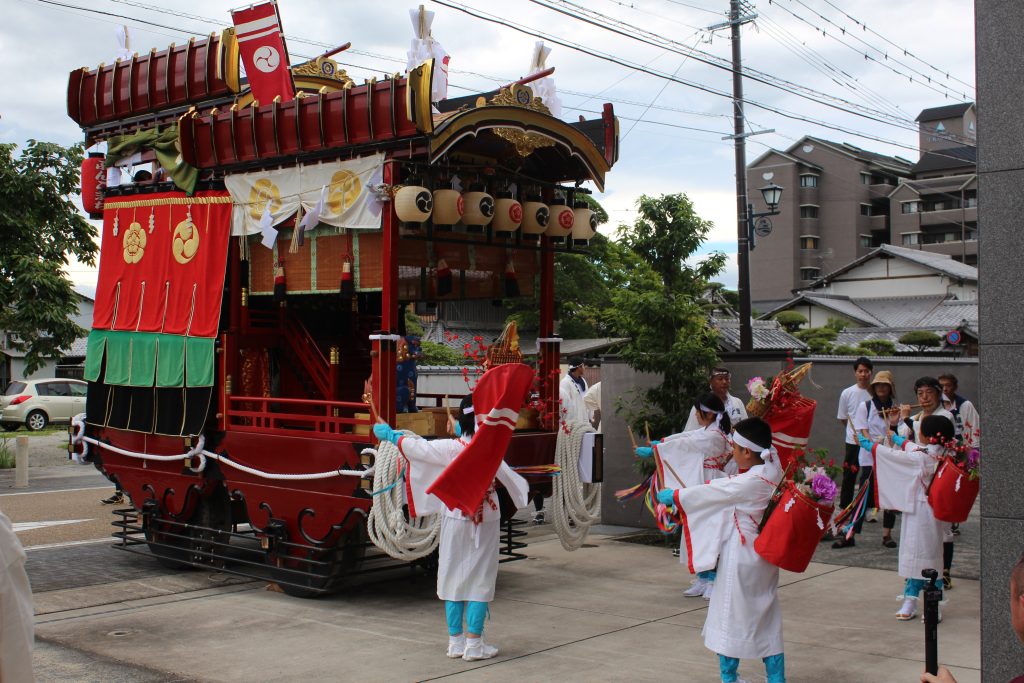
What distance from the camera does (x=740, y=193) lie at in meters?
13.8

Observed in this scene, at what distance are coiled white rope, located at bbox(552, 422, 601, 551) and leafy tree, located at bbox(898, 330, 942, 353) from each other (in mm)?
23238

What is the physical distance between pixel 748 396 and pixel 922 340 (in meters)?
21.0

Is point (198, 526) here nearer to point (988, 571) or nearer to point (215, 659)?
point (215, 659)

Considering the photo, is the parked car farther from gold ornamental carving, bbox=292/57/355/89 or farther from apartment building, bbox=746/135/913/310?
apartment building, bbox=746/135/913/310

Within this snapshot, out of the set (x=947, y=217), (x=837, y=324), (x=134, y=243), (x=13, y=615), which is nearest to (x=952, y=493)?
(x=13, y=615)

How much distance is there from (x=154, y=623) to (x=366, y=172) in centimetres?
397

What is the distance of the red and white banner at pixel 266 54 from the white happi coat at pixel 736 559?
222 inches

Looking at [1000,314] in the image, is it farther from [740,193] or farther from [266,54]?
[740,193]

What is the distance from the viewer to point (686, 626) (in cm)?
742

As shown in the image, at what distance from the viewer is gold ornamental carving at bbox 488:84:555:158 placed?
8.20m

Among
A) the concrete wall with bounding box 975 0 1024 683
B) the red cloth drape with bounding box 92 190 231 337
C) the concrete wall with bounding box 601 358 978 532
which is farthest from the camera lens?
the concrete wall with bounding box 601 358 978 532

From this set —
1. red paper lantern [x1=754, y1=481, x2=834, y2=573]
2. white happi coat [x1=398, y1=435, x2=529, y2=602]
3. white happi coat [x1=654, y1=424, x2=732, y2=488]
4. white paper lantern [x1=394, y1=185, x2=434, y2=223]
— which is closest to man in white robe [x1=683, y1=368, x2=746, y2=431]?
white happi coat [x1=654, y1=424, x2=732, y2=488]

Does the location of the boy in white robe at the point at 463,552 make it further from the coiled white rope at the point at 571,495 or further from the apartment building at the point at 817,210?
the apartment building at the point at 817,210

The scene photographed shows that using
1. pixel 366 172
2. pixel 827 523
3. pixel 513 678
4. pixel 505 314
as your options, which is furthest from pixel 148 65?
pixel 505 314
